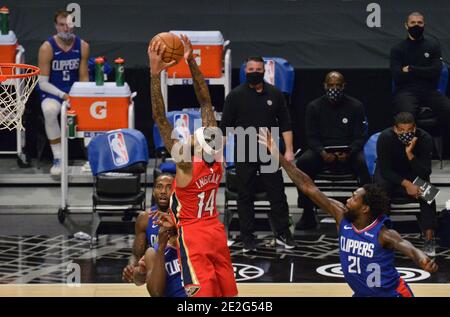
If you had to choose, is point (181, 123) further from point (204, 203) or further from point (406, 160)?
point (204, 203)

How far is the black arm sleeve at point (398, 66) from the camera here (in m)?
11.6

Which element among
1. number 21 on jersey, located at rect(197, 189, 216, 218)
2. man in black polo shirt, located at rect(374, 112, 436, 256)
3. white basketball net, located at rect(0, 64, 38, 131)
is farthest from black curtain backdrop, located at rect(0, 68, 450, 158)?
number 21 on jersey, located at rect(197, 189, 216, 218)

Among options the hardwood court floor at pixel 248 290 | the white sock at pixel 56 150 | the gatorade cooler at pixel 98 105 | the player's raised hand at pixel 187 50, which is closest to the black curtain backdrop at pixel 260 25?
the gatorade cooler at pixel 98 105

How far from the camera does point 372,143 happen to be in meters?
11.1

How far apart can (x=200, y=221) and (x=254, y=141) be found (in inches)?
125

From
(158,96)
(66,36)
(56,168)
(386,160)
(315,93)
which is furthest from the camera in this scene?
(315,93)

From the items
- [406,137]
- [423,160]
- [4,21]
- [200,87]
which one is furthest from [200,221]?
[4,21]

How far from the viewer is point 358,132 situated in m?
11.1

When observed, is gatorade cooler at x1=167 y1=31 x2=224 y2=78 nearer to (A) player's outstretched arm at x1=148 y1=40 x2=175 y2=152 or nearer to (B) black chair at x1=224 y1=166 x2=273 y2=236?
(B) black chair at x1=224 y1=166 x2=273 y2=236

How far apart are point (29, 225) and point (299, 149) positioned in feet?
9.61

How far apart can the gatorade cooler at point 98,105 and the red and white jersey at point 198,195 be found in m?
4.07

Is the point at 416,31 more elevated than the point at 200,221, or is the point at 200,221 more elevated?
the point at 416,31
